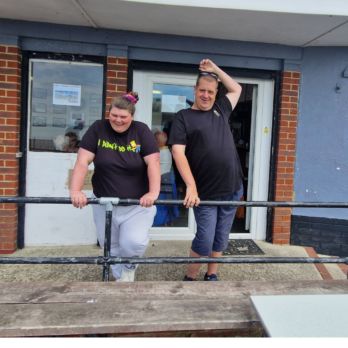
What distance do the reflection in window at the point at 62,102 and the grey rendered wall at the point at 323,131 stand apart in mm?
2319

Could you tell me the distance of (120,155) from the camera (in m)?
2.54

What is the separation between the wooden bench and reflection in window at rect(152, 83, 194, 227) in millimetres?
2261

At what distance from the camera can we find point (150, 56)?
410 centimetres

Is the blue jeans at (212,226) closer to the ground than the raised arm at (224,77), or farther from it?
closer to the ground

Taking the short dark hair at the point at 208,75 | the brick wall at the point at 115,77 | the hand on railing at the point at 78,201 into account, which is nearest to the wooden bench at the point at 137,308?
the hand on railing at the point at 78,201

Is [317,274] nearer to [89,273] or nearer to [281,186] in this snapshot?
[281,186]

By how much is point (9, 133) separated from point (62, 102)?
64 cm

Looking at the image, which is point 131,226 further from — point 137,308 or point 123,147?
point 137,308

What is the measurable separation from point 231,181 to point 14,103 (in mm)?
2409

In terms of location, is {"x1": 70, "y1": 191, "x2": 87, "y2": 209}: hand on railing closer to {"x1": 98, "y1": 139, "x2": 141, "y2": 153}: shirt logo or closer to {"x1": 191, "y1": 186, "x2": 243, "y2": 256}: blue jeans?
{"x1": 98, "y1": 139, "x2": 141, "y2": 153}: shirt logo

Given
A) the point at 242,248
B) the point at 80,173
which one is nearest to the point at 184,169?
the point at 80,173

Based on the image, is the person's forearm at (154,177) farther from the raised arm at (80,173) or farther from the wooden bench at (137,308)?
the wooden bench at (137,308)

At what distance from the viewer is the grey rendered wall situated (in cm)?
433

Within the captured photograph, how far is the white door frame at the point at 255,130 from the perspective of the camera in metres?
4.29
